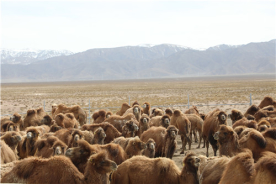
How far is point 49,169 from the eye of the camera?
5645 millimetres

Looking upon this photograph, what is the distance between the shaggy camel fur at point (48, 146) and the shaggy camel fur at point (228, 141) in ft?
13.2

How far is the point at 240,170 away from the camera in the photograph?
5.32 meters

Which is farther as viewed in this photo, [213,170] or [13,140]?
[13,140]

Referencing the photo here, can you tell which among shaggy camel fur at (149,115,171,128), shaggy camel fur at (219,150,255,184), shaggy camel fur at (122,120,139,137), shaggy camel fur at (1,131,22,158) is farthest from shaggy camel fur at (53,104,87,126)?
shaggy camel fur at (219,150,255,184)

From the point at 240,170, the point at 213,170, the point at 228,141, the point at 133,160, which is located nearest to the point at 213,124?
the point at 228,141

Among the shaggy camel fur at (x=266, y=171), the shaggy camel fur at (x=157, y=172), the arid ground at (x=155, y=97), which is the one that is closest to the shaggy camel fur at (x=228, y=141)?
the shaggy camel fur at (x=157, y=172)

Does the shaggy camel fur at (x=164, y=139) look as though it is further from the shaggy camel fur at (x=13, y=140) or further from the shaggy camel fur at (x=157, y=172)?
the shaggy camel fur at (x=13, y=140)

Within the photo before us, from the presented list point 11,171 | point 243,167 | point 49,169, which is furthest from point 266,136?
point 11,171

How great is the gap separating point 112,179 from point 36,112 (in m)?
9.13

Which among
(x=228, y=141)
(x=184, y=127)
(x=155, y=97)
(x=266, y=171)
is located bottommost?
(x=155, y=97)

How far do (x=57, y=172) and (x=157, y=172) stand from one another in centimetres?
217

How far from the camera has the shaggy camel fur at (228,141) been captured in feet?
26.9

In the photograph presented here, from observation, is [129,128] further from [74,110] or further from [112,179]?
[74,110]

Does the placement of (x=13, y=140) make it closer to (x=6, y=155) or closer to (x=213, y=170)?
(x=6, y=155)
